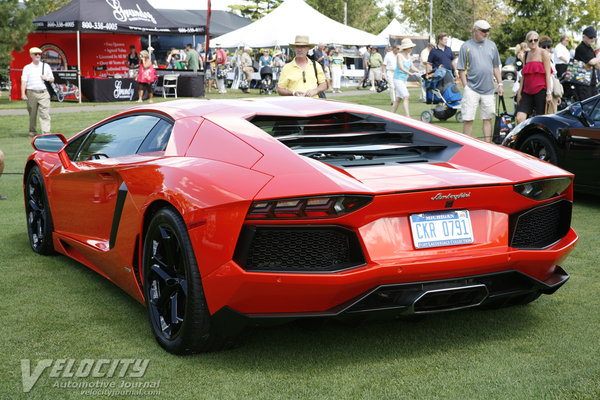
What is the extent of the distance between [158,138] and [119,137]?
62 centimetres

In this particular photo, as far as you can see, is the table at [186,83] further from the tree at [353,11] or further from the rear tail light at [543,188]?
the tree at [353,11]

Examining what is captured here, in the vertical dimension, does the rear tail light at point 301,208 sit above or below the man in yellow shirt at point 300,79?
below

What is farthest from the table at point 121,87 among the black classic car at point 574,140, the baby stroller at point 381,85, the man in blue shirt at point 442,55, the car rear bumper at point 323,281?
the car rear bumper at point 323,281

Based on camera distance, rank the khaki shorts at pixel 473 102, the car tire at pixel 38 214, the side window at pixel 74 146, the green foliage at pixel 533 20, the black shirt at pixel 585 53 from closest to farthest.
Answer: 1. the side window at pixel 74 146
2. the car tire at pixel 38 214
3. the khaki shorts at pixel 473 102
4. the black shirt at pixel 585 53
5. the green foliage at pixel 533 20

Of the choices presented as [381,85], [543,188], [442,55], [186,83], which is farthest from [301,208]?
[381,85]

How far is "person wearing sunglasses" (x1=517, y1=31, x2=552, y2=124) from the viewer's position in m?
11.5

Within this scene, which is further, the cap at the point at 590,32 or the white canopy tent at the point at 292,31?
the white canopy tent at the point at 292,31

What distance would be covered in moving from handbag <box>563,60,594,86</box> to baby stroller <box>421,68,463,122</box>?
11.1 feet

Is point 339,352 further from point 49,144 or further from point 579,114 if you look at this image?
point 579,114

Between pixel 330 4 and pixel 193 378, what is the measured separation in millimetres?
66902

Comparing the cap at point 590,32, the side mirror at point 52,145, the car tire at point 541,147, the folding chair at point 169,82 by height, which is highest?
the cap at point 590,32

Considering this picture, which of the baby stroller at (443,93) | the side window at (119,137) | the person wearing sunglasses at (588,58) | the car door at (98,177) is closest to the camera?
the car door at (98,177)

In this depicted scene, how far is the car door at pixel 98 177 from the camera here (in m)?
4.41

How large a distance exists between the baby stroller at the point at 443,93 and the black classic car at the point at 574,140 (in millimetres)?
9262
